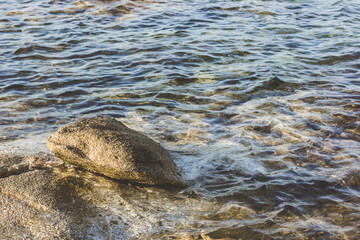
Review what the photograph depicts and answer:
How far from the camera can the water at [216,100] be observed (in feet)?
11.7

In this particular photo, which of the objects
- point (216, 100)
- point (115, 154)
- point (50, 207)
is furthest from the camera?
point (216, 100)

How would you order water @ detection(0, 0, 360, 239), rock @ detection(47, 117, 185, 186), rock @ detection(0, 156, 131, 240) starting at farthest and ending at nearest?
rock @ detection(47, 117, 185, 186), water @ detection(0, 0, 360, 239), rock @ detection(0, 156, 131, 240)

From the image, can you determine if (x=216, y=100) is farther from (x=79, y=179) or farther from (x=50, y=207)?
(x=50, y=207)

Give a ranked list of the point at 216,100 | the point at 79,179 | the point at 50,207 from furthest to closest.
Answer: the point at 216,100 < the point at 79,179 < the point at 50,207

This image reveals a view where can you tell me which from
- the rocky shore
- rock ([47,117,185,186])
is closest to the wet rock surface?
the rocky shore

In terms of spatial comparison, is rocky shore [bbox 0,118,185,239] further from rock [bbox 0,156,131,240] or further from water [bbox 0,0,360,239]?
water [bbox 0,0,360,239]

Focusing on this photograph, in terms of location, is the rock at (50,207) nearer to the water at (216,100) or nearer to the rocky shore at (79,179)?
the rocky shore at (79,179)

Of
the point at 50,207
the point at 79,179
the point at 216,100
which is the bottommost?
the point at 216,100

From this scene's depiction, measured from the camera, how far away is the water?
11.7 feet

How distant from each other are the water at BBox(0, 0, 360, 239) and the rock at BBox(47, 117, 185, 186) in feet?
0.72

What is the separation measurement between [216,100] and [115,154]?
9.55 ft

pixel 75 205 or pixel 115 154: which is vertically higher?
pixel 115 154

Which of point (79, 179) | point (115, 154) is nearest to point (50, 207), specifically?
point (79, 179)

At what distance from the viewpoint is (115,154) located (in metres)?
3.82
